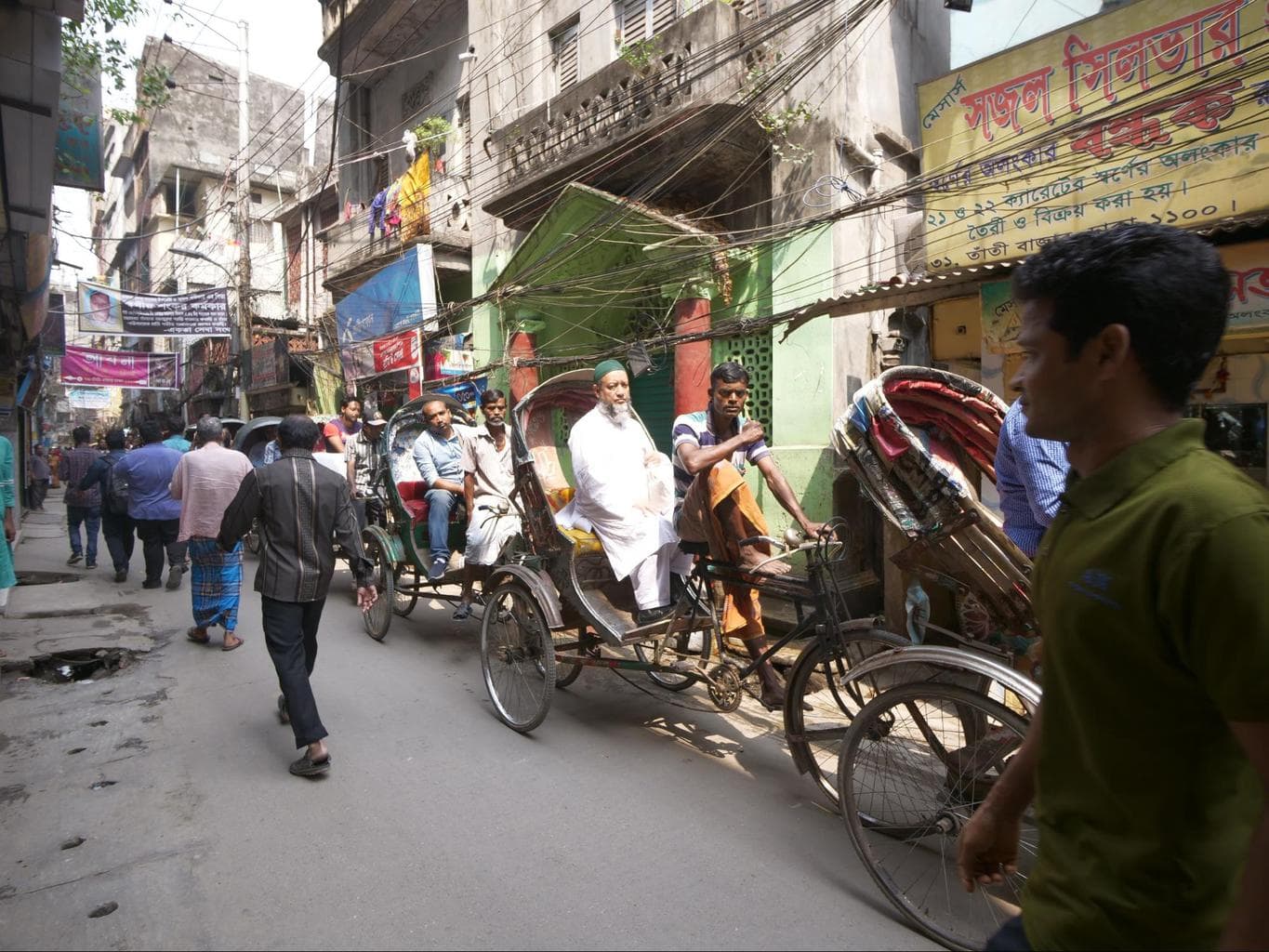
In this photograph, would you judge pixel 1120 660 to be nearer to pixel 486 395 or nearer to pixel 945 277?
pixel 945 277

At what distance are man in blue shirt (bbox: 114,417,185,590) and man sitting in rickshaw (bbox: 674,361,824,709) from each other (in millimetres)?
6356

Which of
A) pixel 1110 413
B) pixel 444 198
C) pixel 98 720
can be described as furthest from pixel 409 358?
pixel 1110 413

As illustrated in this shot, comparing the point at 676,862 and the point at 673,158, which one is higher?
the point at 673,158

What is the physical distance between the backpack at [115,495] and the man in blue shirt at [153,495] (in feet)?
0.26

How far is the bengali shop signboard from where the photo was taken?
5.48 metres

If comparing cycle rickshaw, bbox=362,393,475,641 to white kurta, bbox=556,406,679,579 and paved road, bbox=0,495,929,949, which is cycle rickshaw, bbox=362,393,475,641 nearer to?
paved road, bbox=0,495,929,949

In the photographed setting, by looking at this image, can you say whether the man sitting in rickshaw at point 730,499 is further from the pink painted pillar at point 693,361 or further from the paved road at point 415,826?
the pink painted pillar at point 693,361

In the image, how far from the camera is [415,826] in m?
3.18

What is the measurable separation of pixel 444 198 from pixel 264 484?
11571 millimetres

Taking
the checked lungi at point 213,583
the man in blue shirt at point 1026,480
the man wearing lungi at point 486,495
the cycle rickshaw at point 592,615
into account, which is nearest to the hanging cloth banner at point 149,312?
the checked lungi at point 213,583

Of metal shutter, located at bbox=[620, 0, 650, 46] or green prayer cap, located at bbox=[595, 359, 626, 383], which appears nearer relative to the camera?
green prayer cap, located at bbox=[595, 359, 626, 383]

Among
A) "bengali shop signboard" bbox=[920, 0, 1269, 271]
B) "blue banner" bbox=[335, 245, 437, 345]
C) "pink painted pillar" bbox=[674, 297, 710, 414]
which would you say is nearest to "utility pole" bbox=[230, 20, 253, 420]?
"blue banner" bbox=[335, 245, 437, 345]

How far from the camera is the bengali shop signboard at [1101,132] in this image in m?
5.48

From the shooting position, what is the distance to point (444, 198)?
14.2m
